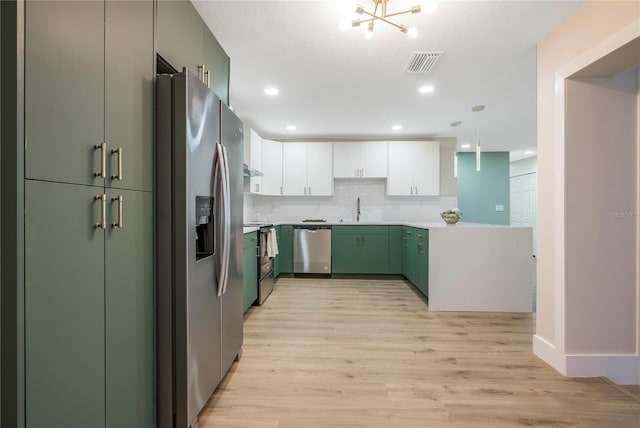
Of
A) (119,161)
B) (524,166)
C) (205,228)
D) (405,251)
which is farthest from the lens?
(524,166)

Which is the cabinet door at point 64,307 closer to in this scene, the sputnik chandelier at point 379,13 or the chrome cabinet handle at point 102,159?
the chrome cabinet handle at point 102,159

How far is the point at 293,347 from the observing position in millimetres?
2586

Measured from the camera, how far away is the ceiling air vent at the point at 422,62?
8.78 feet

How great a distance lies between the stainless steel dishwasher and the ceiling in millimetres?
1656

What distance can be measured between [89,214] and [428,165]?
17.0ft

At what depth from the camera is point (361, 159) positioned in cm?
557

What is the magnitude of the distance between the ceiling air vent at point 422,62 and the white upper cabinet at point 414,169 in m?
2.56

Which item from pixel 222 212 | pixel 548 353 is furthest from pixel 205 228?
pixel 548 353

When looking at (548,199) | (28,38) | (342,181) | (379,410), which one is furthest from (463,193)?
(28,38)

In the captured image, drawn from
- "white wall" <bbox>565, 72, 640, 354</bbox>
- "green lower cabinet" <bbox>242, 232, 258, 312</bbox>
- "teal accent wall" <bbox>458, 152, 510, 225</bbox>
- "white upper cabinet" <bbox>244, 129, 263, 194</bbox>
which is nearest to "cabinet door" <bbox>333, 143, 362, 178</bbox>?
"white upper cabinet" <bbox>244, 129, 263, 194</bbox>

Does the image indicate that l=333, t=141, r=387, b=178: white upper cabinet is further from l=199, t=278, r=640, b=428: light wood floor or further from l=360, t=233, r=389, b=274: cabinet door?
l=199, t=278, r=640, b=428: light wood floor

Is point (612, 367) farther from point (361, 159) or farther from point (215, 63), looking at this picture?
point (361, 159)

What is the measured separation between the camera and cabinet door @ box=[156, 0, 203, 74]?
1580mm

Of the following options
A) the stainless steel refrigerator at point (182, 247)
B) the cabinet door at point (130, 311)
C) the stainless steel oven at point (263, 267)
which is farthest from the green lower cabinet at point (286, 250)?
the cabinet door at point (130, 311)
